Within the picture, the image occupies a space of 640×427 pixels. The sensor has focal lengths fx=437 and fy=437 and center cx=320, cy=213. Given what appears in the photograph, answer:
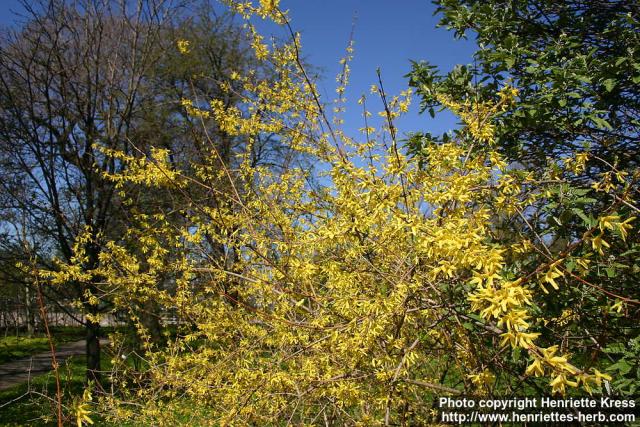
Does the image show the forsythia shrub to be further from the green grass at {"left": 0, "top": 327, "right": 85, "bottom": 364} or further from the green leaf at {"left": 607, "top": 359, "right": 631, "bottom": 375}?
the green grass at {"left": 0, "top": 327, "right": 85, "bottom": 364}

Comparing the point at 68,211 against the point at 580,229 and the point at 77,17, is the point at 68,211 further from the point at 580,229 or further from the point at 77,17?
the point at 580,229

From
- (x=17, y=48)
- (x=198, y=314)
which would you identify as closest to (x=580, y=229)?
(x=198, y=314)

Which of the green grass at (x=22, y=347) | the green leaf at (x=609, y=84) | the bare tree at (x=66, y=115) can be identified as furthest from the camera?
the green grass at (x=22, y=347)

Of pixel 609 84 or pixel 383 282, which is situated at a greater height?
pixel 609 84

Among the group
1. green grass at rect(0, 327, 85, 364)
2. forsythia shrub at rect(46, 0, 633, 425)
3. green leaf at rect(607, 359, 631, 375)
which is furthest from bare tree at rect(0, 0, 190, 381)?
green grass at rect(0, 327, 85, 364)

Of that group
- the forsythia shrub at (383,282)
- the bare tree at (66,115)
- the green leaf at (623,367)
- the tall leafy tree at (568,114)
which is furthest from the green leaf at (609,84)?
the bare tree at (66,115)

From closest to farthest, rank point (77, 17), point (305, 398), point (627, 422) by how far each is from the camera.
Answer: point (627, 422) → point (305, 398) → point (77, 17)

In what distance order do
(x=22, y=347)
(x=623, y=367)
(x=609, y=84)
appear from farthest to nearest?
(x=22, y=347)
(x=609, y=84)
(x=623, y=367)

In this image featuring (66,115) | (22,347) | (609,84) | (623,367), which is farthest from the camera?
(22,347)

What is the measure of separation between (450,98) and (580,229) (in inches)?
50.3

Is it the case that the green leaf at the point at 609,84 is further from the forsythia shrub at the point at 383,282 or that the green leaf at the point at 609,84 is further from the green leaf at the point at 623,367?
the green leaf at the point at 623,367

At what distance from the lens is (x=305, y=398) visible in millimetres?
2684

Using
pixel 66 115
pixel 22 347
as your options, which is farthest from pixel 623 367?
pixel 22 347

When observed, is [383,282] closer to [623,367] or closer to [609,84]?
[623,367]
